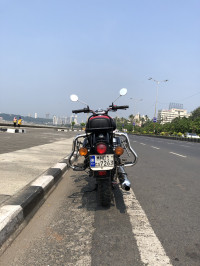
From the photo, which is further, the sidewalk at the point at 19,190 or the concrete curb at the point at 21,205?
the sidewalk at the point at 19,190

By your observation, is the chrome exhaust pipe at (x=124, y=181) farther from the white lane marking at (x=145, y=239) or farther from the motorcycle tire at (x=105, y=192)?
the white lane marking at (x=145, y=239)

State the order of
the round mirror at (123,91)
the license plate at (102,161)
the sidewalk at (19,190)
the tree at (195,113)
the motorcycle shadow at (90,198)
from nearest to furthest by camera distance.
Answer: the sidewalk at (19,190), the license plate at (102,161), the motorcycle shadow at (90,198), the round mirror at (123,91), the tree at (195,113)

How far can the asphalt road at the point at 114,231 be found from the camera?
2129mm

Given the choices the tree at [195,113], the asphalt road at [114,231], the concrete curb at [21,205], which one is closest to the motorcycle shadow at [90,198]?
the asphalt road at [114,231]

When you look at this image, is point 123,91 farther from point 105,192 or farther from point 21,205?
point 21,205

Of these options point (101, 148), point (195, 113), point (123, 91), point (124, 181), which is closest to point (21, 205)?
point (101, 148)

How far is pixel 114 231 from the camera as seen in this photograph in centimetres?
265

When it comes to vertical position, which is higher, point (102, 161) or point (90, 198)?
point (102, 161)

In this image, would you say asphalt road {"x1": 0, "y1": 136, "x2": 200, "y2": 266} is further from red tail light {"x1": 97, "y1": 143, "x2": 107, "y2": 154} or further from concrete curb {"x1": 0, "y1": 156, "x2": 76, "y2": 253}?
red tail light {"x1": 97, "y1": 143, "x2": 107, "y2": 154}

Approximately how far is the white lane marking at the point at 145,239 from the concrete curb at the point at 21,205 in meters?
1.36

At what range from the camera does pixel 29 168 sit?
5297 mm

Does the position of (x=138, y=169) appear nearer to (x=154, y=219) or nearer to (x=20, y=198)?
(x=154, y=219)

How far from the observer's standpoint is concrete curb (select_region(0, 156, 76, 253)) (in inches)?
95.3

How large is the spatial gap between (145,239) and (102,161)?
117 centimetres
